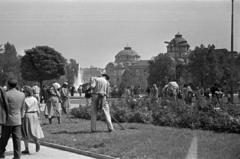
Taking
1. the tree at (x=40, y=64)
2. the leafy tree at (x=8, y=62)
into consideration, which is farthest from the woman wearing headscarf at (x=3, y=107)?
the leafy tree at (x=8, y=62)

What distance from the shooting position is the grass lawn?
730 cm

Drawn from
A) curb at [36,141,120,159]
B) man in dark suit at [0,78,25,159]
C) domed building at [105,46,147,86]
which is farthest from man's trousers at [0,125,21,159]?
domed building at [105,46,147,86]

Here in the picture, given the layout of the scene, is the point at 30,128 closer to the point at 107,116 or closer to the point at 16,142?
the point at 16,142

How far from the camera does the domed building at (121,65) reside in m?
176

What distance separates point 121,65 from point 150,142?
566 feet

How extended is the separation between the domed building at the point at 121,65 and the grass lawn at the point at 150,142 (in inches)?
6022

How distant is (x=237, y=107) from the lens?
11.5 meters

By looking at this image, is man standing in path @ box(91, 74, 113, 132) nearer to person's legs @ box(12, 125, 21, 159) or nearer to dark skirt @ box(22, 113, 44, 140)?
dark skirt @ box(22, 113, 44, 140)

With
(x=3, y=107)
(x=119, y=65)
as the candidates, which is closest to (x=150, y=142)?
(x=3, y=107)

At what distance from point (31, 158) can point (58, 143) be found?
1.63m

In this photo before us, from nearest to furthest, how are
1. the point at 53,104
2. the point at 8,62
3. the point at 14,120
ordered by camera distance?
the point at 14,120 < the point at 53,104 < the point at 8,62

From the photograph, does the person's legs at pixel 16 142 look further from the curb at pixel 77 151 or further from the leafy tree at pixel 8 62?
the leafy tree at pixel 8 62

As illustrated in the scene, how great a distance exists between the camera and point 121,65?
18075 centimetres

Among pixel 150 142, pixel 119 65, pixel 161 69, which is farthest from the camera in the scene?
pixel 119 65
